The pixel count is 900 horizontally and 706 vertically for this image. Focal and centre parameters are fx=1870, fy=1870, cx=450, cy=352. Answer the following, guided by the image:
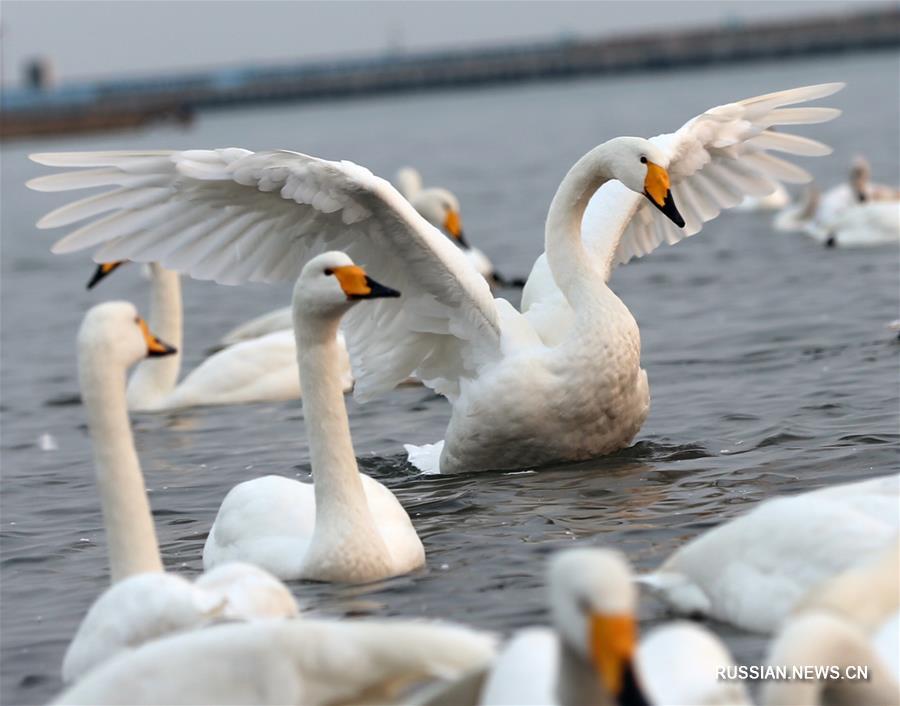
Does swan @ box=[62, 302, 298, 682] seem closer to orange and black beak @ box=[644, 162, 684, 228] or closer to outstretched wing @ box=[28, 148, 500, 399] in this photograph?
outstretched wing @ box=[28, 148, 500, 399]

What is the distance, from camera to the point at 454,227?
54.2 feet

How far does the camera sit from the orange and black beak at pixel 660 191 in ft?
27.5

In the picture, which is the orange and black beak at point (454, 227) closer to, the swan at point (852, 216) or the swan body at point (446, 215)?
the swan body at point (446, 215)

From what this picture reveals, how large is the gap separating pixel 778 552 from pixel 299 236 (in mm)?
3690

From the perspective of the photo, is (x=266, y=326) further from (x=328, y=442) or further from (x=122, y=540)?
(x=122, y=540)

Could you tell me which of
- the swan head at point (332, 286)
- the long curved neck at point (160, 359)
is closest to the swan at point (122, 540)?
the swan head at point (332, 286)

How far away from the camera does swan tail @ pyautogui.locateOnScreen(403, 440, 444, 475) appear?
907 cm

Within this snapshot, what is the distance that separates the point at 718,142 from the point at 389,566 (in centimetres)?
385

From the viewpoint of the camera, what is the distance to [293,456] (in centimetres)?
1005

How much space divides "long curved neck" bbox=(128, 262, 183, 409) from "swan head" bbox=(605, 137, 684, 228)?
428 centimetres

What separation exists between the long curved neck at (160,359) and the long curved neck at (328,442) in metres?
5.38

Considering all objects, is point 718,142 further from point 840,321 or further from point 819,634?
point 819,634

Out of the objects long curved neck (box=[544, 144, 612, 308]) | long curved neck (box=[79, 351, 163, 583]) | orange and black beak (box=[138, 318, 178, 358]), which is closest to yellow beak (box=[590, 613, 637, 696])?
long curved neck (box=[79, 351, 163, 583])

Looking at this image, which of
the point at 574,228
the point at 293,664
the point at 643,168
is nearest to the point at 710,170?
the point at 574,228
